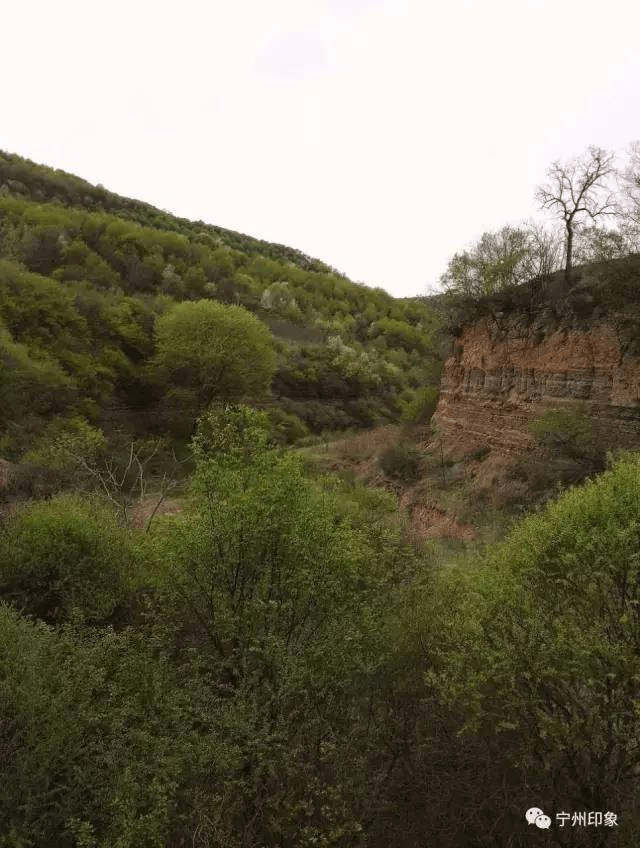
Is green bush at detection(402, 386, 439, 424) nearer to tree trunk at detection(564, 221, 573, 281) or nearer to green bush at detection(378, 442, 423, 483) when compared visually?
green bush at detection(378, 442, 423, 483)

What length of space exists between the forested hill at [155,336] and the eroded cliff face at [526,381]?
5.12 meters

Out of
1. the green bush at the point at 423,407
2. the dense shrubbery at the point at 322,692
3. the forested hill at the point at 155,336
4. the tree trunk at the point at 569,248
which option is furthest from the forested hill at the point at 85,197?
the dense shrubbery at the point at 322,692

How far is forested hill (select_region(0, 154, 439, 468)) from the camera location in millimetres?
31516

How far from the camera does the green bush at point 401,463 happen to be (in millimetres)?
24016

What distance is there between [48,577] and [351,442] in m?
20.4

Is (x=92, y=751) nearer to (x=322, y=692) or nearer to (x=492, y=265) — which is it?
(x=322, y=692)

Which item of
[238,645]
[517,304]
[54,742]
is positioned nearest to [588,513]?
[238,645]

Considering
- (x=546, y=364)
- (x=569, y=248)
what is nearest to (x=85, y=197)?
(x=569, y=248)

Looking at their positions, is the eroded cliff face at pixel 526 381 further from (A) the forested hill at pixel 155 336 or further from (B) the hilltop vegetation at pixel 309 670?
(A) the forested hill at pixel 155 336

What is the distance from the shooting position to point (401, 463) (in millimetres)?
24406

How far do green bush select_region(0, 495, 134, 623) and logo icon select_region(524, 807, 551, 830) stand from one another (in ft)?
29.2

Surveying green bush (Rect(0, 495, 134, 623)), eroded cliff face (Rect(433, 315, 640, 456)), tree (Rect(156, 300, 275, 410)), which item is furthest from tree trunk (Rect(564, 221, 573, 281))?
tree (Rect(156, 300, 275, 410))

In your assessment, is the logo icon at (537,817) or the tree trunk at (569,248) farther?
the tree trunk at (569,248)

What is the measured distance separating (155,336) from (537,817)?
36.0 m
